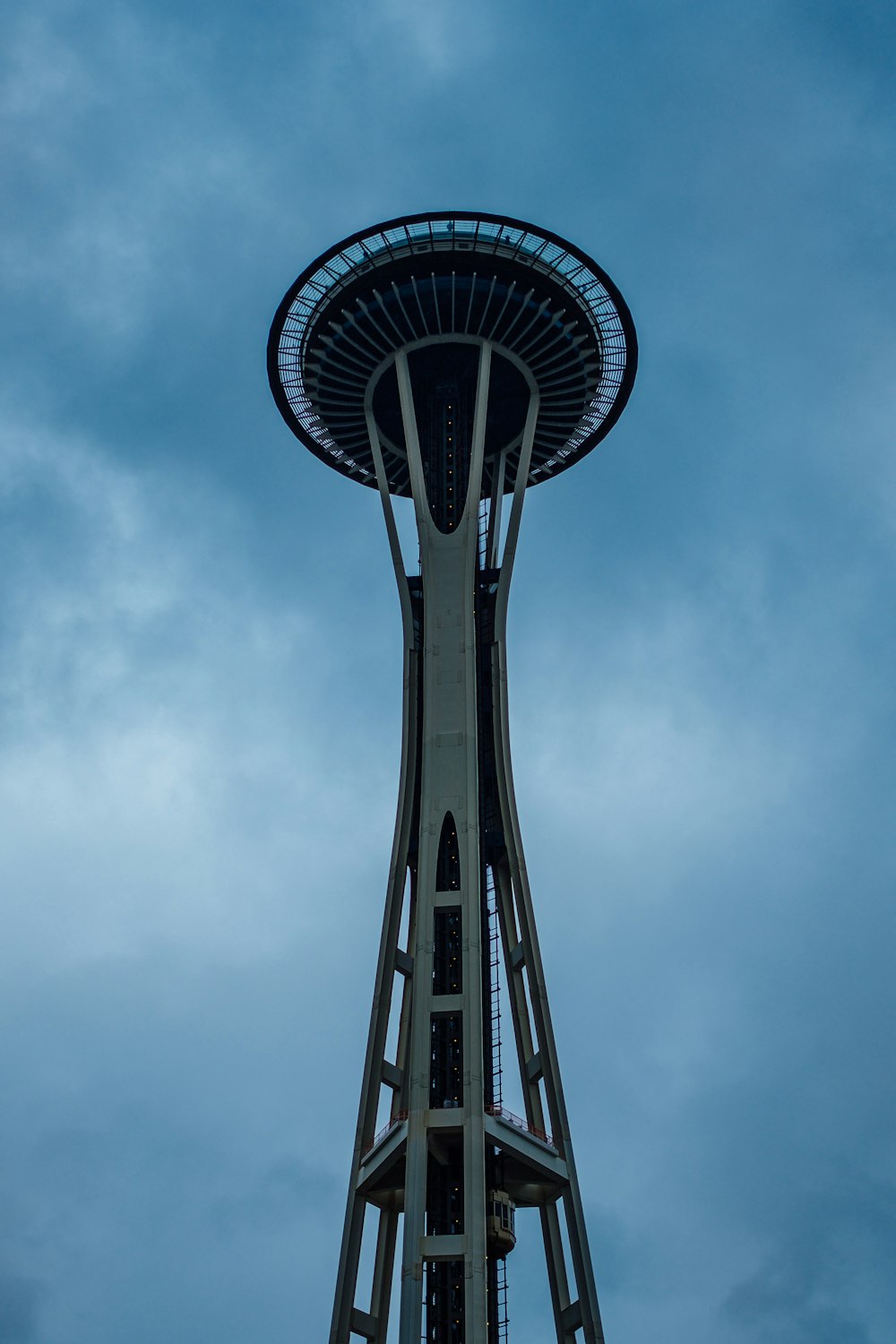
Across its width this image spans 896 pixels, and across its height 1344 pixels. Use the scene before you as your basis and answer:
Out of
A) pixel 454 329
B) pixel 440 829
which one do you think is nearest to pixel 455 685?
pixel 440 829

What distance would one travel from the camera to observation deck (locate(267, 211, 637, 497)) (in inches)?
2554

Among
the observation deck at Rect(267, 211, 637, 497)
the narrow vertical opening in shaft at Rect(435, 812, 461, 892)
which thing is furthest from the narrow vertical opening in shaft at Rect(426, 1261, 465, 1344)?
the observation deck at Rect(267, 211, 637, 497)

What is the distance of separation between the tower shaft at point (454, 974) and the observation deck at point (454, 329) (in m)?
0.72

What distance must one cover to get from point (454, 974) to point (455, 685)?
1197 centimetres

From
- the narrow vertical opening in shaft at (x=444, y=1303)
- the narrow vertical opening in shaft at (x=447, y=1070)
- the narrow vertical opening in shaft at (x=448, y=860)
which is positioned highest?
the narrow vertical opening in shaft at (x=448, y=860)

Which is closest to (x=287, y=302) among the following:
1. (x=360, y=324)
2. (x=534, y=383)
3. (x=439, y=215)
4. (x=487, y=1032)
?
(x=360, y=324)

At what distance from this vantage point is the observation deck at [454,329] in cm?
6488

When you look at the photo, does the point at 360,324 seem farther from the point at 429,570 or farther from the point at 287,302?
the point at 429,570

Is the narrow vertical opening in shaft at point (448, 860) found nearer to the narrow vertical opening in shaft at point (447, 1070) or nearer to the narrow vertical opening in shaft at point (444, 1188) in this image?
the narrow vertical opening in shaft at point (447, 1070)

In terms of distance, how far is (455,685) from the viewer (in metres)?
61.5

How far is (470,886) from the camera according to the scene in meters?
55.9

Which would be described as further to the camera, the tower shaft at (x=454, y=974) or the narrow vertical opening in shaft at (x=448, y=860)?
the narrow vertical opening in shaft at (x=448, y=860)

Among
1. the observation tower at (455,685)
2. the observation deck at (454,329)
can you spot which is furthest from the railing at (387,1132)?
the observation deck at (454,329)

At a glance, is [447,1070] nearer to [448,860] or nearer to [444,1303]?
[444,1303]
